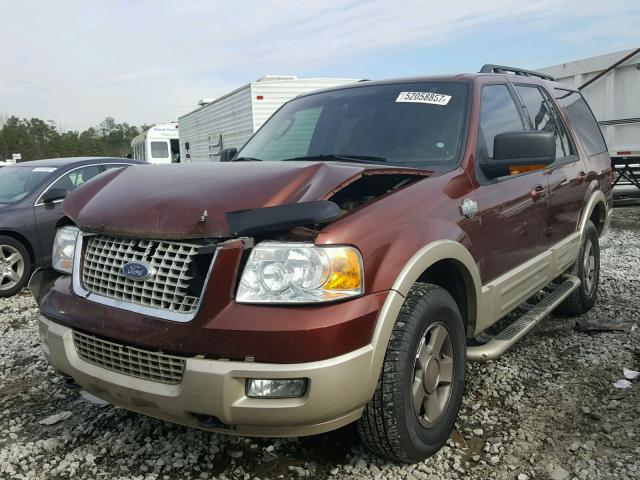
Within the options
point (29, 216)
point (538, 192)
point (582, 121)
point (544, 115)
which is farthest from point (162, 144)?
point (538, 192)

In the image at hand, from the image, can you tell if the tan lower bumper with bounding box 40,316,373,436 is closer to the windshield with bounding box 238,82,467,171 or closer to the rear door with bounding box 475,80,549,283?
the rear door with bounding box 475,80,549,283

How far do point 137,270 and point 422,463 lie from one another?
159cm

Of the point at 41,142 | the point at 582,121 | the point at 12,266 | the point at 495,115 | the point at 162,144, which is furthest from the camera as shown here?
the point at 41,142

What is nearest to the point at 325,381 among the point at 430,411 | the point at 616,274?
the point at 430,411

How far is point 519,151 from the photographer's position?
306cm

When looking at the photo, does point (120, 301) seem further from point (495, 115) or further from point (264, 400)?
point (495, 115)

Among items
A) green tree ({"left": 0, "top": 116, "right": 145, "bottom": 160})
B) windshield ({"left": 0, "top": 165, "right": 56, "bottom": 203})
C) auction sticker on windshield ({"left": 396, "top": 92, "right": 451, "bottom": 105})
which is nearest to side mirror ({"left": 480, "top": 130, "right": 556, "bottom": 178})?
auction sticker on windshield ({"left": 396, "top": 92, "right": 451, "bottom": 105})

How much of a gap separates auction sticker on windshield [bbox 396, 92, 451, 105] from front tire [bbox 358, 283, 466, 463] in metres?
1.39

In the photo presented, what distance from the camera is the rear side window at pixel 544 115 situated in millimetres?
4172

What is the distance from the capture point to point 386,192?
8.62ft

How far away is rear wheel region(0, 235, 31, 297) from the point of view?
20.8ft

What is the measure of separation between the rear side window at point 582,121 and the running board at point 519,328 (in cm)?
135

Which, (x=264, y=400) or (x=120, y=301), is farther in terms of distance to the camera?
(x=120, y=301)

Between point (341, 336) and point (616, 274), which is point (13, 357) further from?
Result: point (616, 274)
